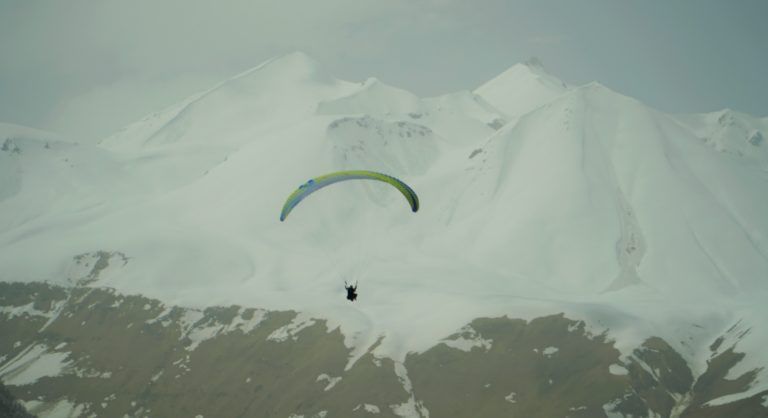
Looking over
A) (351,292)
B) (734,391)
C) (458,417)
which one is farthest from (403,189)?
(734,391)

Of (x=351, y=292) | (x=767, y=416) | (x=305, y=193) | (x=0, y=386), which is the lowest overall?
(x=767, y=416)

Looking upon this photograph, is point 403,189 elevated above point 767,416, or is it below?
above

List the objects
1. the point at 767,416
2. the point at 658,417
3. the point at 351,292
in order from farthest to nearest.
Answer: the point at 658,417 < the point at 767,416 < the point at 351,292

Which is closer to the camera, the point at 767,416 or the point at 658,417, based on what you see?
the point at 767,416

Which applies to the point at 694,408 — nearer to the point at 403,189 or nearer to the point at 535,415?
the point at 535,415

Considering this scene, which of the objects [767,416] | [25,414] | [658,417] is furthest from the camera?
[658,417]

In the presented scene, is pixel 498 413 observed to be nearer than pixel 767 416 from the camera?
No

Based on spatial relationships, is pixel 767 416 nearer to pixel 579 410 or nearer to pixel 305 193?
pixel 579 410

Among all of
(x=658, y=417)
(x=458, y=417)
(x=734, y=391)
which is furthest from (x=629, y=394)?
(x=458, y=417)

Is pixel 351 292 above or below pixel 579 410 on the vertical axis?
above
